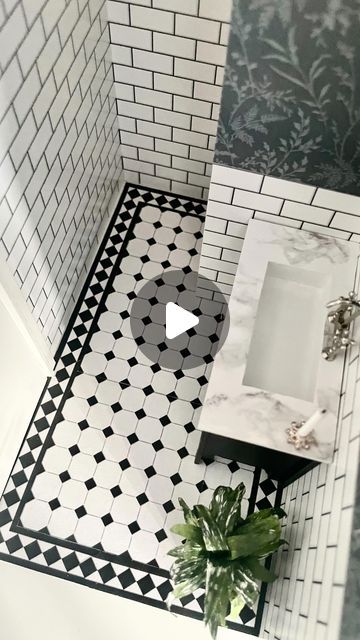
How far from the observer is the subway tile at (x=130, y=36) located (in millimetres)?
2375

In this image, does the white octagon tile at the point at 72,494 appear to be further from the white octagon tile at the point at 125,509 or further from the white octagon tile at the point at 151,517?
the white octagon tile at the point at 151,517

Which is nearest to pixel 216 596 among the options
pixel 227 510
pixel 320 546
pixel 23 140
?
pixel 227 510

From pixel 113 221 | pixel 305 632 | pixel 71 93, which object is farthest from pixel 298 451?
pixel 113 221

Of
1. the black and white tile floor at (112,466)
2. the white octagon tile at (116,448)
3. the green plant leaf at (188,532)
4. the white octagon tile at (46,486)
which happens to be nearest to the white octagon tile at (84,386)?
the black and white tile floor at (112,466)

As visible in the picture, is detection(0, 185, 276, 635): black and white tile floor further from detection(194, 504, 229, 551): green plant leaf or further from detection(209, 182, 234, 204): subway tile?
detection(209, 182, 234, 204): subway tile

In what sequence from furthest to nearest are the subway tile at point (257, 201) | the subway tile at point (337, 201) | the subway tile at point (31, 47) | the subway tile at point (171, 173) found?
the subway tile at point (171, 173) → the subway tile at point (257, 201) → the subway tile at point (337, 201) → the subway tile at point (31, 47)

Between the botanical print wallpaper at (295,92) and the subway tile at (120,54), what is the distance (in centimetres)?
96

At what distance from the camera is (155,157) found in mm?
2998

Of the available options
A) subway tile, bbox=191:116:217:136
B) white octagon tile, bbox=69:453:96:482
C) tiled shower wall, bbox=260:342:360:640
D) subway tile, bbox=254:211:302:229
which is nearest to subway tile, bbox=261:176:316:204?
subway tile, bbox=254:211:302:229

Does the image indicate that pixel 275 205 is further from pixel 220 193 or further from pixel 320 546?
pixel 320 546

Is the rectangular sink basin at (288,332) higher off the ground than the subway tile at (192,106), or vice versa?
the subway tile at (192,106)

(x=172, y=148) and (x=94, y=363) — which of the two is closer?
(x=94, y=363)

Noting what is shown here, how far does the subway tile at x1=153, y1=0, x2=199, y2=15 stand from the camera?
86.5 inches

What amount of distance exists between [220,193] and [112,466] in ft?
4.40
